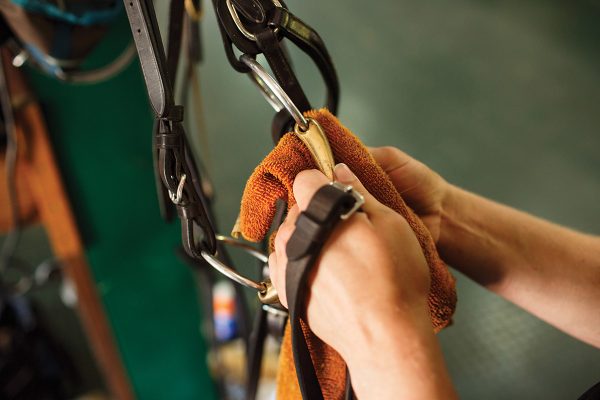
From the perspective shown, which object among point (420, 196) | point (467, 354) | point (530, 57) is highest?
point (530, 57)

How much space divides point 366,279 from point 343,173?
3.5 inches

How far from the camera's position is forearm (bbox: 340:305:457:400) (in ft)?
0.91

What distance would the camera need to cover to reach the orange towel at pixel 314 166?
34 centimetres

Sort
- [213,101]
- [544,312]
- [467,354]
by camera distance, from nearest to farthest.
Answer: [544,312] → [467,354] → [213,101]

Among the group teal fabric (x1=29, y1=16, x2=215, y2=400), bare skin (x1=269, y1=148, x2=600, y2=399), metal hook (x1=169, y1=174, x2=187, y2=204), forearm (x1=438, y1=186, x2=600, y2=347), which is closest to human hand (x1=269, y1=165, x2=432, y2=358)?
bare skin (x1=269, y1=148, x2=600, y2=399)

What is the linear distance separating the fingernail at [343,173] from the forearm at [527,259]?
0.22 meters

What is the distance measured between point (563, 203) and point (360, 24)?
18.6 inches

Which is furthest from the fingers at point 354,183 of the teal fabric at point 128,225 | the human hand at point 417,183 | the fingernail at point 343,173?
the teal fabric at point 128,225

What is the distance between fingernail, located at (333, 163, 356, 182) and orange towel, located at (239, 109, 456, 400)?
26mm

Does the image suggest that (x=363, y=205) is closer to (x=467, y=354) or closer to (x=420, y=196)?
(x=420, y=196)

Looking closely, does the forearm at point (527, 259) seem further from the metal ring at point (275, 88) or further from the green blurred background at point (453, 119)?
the metal ring at point (275, 88)

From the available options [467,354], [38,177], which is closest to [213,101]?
[38,177]

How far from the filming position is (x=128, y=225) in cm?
98

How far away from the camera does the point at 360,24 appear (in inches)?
30.0
